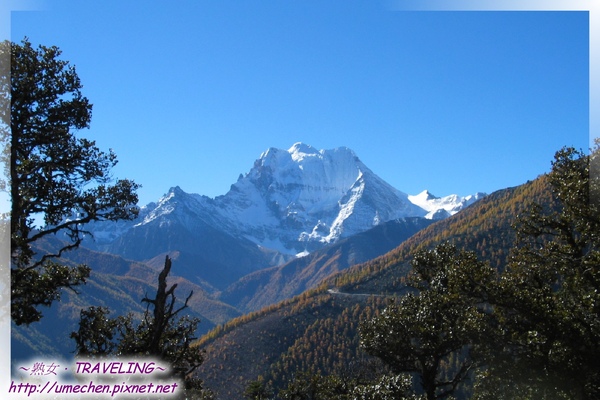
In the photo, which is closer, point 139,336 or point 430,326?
point 139,336

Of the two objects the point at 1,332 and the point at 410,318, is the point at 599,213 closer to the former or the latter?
the point at 410,318

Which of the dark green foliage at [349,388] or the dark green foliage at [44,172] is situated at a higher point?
the dark green foliage at [44,172]

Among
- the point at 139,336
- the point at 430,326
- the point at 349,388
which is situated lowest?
the point at 349,388

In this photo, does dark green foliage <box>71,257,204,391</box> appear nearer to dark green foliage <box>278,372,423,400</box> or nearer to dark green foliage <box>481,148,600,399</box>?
dark green foliage <box>278,372,423,400</box>

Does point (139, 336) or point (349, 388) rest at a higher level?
point (139, 336)

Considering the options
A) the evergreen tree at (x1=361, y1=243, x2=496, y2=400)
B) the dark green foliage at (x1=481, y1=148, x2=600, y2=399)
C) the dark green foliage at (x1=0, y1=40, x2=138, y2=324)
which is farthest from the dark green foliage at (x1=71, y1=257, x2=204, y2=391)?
the dark green foliage at (x1=481, y1=148, x2=600, y2=399)

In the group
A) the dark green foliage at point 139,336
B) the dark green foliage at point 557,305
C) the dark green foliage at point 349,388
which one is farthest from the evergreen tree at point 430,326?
the dark green foliage at point 139,336

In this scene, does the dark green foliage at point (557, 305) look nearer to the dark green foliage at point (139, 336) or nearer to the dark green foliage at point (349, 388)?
the dark green foliage at point (349, 388)

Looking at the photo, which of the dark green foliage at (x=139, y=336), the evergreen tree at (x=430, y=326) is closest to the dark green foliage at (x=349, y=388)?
the evergreen tree at (x=430, y=326)

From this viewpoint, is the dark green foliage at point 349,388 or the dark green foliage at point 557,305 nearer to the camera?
the dark green foliage at point 557,305

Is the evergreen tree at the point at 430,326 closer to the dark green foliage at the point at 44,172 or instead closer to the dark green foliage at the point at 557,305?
the dark green foliage at the point at 557,305

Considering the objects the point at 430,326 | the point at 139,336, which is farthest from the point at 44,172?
the point at 430,326

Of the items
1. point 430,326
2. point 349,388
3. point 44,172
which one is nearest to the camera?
point 44,172

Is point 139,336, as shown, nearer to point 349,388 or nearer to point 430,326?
point 349,388
